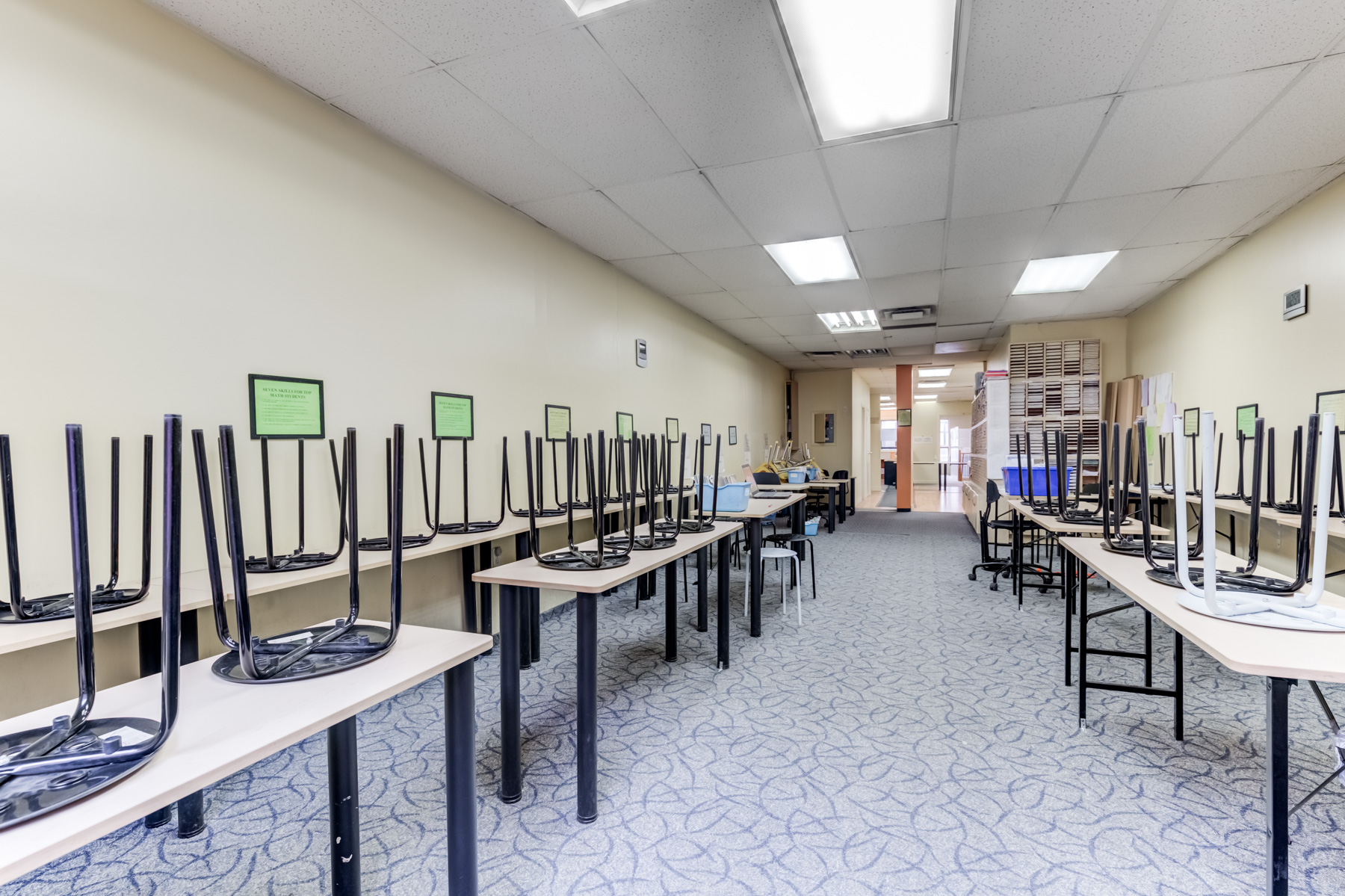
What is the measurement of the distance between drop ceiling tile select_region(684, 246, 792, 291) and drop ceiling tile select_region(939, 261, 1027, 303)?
4.95 feet

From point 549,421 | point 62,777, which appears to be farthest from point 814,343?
point 62,777

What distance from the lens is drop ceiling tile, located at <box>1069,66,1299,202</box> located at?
2557 millimetres

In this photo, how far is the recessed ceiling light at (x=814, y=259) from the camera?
15.1 ft

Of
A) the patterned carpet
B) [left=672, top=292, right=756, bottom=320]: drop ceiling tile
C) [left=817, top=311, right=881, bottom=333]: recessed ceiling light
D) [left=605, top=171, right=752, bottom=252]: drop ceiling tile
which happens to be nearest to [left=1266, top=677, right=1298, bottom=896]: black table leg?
the patterned carpet

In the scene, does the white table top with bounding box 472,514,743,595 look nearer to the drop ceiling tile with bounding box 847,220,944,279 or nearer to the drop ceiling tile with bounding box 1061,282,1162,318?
the drop ceiling tile with bounding box 847,220,944,279

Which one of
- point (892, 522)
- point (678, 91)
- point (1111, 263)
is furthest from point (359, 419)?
point (892, 522)

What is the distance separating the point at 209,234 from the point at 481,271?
1526 mm

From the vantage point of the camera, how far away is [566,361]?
176 inches

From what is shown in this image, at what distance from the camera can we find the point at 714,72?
2.48 m

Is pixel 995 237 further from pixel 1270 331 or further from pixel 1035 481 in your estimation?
pixel 1035 481

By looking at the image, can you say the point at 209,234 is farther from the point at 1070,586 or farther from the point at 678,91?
the point at 1070,586

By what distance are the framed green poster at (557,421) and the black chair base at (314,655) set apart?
2.87 meters

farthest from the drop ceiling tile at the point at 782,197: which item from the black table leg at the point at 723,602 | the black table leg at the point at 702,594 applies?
the black table leg at the point at 702,594

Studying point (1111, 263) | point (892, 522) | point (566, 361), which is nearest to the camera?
point (566, 361)
